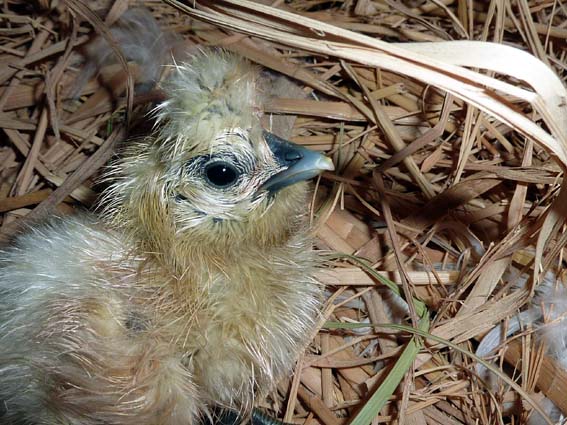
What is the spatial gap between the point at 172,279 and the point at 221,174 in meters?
0.26

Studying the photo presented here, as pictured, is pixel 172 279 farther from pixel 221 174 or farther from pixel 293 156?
pixel 293 156

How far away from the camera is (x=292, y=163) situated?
1.30 meters

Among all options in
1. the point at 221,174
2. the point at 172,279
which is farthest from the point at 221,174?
the point at 172,279

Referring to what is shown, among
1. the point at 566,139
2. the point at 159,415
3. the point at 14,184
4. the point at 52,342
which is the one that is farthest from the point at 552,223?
the point at 14,184

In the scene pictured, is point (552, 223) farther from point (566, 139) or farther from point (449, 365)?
point (449, 365)

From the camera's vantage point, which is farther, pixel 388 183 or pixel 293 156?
pixel 388 183

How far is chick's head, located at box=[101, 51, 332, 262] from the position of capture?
47.9 inches

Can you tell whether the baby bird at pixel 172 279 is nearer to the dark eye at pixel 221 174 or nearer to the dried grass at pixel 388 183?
the dark eye at pixel 221 174

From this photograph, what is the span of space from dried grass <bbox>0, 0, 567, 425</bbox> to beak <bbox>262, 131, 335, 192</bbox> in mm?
242

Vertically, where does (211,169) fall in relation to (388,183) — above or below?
above

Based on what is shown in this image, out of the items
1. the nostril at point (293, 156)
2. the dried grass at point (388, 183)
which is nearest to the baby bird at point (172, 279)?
the nostril at point (293, 156)

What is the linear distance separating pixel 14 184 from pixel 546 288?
1.50m

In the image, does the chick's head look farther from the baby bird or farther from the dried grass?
the dried grass

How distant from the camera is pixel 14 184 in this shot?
73.7 inches
